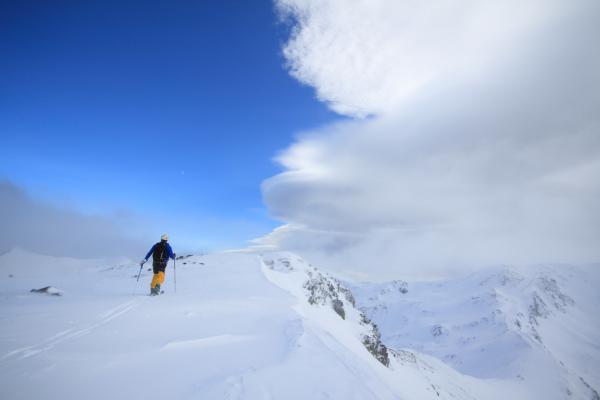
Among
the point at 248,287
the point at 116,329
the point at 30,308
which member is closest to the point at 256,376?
the point at 116,329

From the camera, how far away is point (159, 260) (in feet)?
54.0

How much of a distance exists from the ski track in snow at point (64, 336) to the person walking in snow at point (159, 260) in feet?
14.8

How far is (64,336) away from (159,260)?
8960 millimetres

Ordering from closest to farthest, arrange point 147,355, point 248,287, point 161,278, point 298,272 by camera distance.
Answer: point 147,355 → point 161,278 → point 248,287 → point 298,272

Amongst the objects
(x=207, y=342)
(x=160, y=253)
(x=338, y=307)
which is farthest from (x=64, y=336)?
Result: (x=338, y=307)

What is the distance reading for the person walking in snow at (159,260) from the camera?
16156 mm

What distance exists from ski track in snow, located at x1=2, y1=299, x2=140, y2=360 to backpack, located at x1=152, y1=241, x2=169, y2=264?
4933 millimetres

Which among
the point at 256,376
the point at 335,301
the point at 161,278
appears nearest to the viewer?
the point at 256,376

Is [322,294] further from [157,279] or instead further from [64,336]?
[64,336]

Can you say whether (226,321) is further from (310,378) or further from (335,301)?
(335,301)

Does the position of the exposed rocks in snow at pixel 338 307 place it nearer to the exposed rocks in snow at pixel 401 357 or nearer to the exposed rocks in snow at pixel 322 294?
the exposed rocks in snow at pixel 322 294

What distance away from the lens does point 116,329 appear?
340 inches

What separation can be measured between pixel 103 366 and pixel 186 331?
9.98 ft

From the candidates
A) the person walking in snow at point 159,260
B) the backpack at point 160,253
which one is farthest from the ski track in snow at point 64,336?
the backpack at point 160,253
